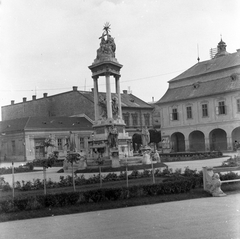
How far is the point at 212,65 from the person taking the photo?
4862 centimetres

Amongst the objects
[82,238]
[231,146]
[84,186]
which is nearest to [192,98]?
→ [231,146]

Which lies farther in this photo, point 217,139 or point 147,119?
point 147,119

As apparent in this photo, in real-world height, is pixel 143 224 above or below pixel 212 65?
below

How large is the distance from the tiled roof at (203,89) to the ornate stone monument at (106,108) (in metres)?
20.4

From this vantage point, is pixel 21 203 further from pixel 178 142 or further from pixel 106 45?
pixel 178 142

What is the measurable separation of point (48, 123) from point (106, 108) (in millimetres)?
20267

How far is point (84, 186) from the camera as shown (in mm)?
14570

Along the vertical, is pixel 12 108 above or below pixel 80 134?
above

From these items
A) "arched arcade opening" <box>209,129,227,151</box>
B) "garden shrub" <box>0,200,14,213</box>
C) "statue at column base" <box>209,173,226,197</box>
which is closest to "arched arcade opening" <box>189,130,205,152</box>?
"arched arcade opening" <box>209,129,227,151</box>

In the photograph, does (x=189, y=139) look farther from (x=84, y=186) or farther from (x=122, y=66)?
(x=84, y=186)

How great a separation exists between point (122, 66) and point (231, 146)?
20.8 m

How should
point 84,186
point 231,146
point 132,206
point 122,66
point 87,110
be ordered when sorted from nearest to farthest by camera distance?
point 132,206, point 84,186, point 122,66, point 231,146, point 87,110

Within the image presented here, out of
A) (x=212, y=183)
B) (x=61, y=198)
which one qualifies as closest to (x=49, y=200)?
(x=61, y=198)

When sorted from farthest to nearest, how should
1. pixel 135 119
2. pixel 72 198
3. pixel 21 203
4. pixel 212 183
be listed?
1. pixel 135 119
2. pixel 212 183
3. pixel 72 198
4. pixel 21 203
